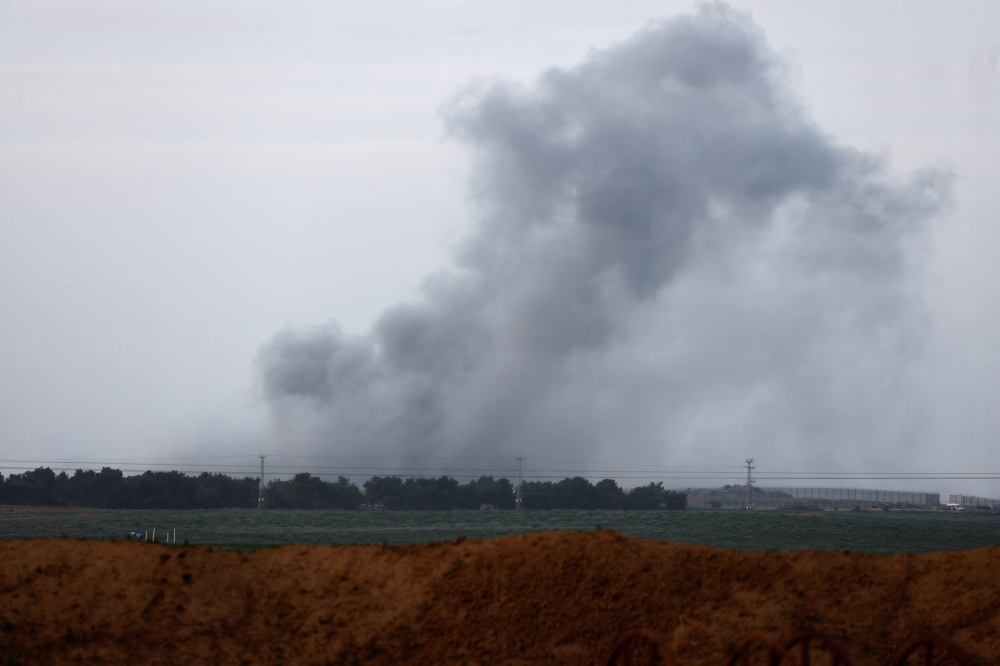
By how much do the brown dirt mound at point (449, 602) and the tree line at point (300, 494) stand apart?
5043 inches

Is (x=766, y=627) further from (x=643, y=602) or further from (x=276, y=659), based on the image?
(x=276, y=659)

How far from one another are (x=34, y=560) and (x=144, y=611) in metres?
4.36

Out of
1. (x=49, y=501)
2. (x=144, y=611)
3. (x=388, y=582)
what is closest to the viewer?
(x=144, y=611)

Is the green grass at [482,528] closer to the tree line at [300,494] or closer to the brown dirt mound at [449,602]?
the tree line at [300,494]

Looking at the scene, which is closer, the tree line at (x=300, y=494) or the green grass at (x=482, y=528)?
the green grass at (x=482, y=528)

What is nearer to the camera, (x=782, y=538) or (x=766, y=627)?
(x=766, y=627)

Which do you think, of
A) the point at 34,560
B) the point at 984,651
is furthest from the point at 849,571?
the point at 34,560

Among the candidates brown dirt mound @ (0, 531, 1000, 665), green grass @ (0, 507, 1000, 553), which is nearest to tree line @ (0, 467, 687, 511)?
green grass @ (0, 507, 1000, 553)

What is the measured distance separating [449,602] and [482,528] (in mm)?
81724

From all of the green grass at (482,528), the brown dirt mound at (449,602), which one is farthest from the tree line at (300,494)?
the brown dirt mound at (449,602)

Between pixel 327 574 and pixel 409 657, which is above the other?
pixel 327 574

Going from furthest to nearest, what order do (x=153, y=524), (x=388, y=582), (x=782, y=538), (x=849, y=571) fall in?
(x=153, y=524)
(x=782, y=538)
(x=849, y=571)
(x=388, y=582)

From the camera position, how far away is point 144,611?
25.8 m

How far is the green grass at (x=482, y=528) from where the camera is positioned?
286 feet
